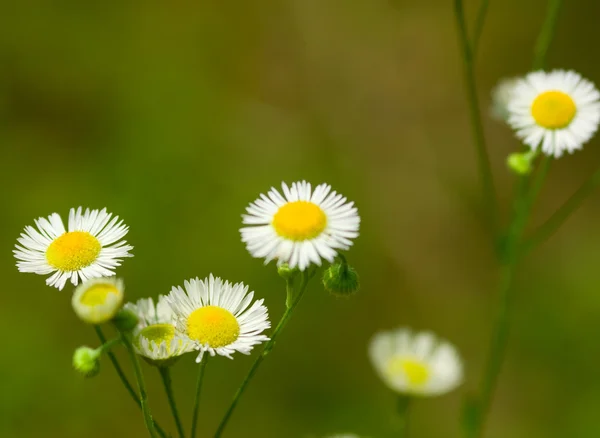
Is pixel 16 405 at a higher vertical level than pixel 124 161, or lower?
lower

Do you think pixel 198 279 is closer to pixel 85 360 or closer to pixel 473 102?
pixel 85 360

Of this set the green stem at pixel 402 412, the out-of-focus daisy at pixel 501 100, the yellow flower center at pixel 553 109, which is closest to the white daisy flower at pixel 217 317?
the green stem at pixel 402 412

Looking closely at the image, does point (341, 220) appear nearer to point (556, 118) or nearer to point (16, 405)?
point (556, 118)

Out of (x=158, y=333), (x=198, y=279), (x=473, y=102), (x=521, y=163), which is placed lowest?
(x=158, y=333)

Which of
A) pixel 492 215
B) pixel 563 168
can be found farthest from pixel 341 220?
pixel 563 168

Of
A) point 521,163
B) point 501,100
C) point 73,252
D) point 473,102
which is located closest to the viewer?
point 73,252

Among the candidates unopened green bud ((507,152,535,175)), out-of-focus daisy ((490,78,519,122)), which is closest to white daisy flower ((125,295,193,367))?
unopened green bud ((507,152,535,175))

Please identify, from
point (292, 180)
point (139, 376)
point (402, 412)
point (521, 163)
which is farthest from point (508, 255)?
point (292, 180)
